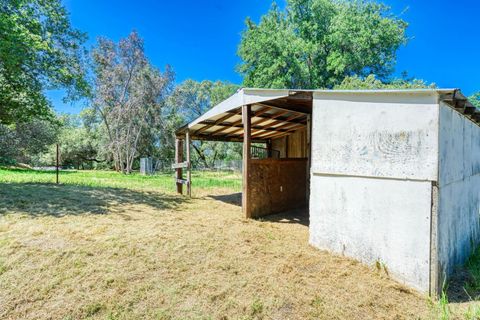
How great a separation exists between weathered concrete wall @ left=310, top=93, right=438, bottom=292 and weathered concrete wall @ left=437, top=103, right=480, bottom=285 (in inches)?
7.5

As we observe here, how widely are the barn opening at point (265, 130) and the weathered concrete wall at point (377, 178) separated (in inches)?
32.0

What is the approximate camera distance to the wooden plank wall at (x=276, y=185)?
5812mm

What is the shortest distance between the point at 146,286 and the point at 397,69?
22.3 meters

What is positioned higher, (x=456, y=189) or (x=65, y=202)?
(x=456, y=189)

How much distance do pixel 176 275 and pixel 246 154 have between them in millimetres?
2967

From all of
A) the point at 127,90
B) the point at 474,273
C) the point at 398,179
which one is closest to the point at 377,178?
the point at 398,179

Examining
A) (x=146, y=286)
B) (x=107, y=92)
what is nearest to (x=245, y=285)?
(x=146, y=286)

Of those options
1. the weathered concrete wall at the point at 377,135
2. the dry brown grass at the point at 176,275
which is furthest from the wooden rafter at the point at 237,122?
the dry brown grass at the point at 176,275

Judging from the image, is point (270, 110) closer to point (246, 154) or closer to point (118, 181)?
point (246, 154)

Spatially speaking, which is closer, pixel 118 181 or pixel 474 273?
pixel 474 273

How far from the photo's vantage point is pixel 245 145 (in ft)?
17.5

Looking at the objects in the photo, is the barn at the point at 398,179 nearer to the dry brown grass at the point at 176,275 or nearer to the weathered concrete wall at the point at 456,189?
the weathered concrete wall at the point at 456,189

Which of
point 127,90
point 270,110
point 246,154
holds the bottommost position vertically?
point 246,154

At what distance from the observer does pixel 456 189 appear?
3357 mm
